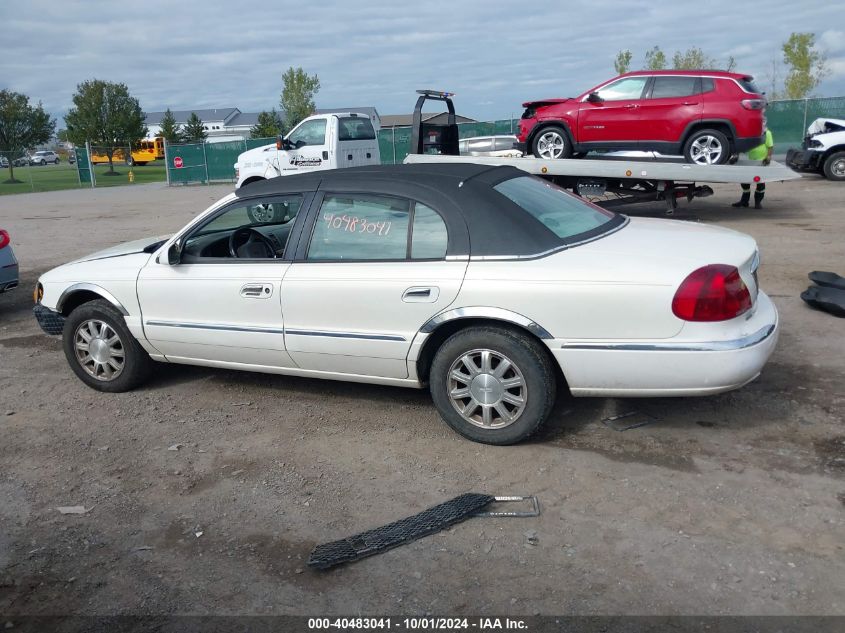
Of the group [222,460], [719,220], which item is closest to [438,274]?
[222,460]

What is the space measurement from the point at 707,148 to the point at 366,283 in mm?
9487

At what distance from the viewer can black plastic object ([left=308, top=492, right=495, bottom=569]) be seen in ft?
11.2

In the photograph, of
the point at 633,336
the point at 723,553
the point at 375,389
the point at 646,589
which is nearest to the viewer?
the point at 646,589

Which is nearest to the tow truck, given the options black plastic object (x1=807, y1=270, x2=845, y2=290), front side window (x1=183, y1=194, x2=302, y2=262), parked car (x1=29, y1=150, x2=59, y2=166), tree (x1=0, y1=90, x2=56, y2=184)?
black plastic object (x1=807, y1=270, x2=845, y2=290)

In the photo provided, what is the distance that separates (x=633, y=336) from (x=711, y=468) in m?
0.83

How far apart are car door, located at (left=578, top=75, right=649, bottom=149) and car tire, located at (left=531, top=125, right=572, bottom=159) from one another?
408 mm

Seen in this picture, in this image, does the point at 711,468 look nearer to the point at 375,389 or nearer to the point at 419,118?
the point at 375,389

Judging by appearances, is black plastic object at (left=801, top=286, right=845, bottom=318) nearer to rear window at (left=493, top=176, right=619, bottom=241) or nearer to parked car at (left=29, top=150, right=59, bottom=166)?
rear window at (left=493, top=176, right=619, bottom=241)

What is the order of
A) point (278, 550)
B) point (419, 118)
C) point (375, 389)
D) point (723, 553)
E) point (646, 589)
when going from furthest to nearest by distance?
point (419, 118) < point (375, 389) < point (278, 550) < point (723, 553) < point (646, 589)

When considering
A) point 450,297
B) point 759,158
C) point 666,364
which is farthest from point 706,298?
point 759,158

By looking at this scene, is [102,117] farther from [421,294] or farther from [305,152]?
[421,294]

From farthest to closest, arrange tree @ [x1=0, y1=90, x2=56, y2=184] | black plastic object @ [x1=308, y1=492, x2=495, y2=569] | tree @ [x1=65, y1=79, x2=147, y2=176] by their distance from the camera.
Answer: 1. tree @ [x1=65, y1=79, x2=147, y2=176]
2. tree @ [x1=0, y1=90, x2=56, y2=184]
3. black plastic object @ [x1=308, y1=492, x2=495, y2=569]

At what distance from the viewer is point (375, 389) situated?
5.55 metres

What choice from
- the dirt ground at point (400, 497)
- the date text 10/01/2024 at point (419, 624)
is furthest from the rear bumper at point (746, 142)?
the date text 10/01/2024 at point (419, 624)
